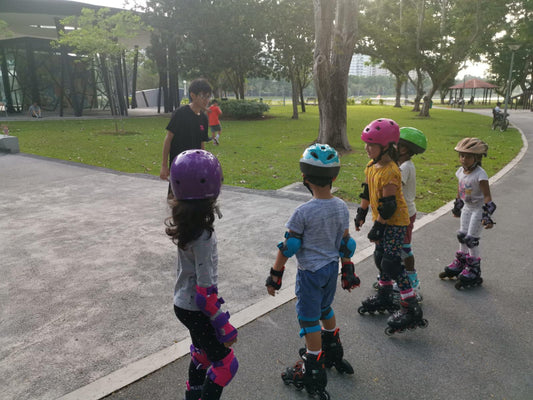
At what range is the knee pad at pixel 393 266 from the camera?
353 cm

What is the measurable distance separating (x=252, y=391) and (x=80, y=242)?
3919 mm

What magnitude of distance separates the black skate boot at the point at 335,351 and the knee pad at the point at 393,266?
2.74ft

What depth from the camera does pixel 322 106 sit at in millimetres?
14203

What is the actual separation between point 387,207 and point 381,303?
1.17m

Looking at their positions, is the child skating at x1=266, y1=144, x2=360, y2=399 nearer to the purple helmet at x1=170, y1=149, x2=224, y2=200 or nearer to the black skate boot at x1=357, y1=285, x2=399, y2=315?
the purple helmet at x1=170, y1=149, x2=224, y2=200

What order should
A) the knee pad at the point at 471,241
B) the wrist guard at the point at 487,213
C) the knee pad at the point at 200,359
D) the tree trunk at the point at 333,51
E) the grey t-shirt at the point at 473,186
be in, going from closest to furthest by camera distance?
the knee pad at the point at 200,359, the wrist guard at the point at 487,213, the grey t-shirt at the point at 473,186, the knee pad at the point at 471,241, the tree trunk at the point at 333,51

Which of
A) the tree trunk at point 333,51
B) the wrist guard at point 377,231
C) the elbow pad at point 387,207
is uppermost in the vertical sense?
the tree trunk at point 333,51

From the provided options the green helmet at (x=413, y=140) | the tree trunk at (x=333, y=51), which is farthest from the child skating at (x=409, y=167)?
the tree trunk at (x=333, y=51)

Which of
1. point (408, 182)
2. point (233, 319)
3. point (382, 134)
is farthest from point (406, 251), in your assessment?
point (233, 319)

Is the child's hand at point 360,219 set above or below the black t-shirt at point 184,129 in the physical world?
below

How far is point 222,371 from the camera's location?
7.88ft

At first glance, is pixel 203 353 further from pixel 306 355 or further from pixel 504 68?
pixel 504 68

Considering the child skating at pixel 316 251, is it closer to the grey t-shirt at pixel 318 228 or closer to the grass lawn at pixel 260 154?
the grey t-shirt at pixel 318 228

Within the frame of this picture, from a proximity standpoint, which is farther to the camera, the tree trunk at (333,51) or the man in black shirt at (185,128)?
the tree trunk at (333,51)
